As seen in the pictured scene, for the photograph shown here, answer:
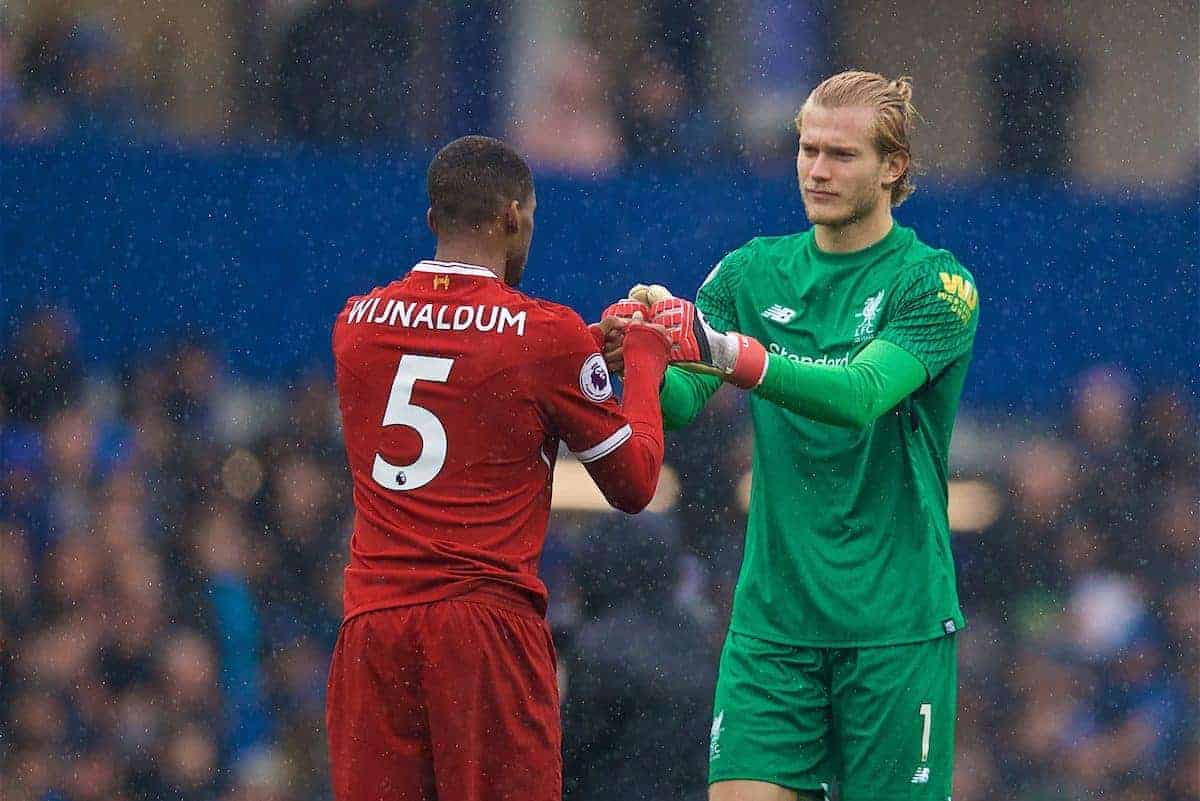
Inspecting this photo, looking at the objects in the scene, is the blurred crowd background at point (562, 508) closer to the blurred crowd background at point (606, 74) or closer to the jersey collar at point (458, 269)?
the blurred crowd background at point (606, 74)

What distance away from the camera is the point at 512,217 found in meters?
3.08

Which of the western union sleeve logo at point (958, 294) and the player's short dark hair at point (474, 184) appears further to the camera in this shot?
the western union sleeve logo at point (958, 294)

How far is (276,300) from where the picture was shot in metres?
5.82

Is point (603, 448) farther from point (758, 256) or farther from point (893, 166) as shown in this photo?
point (893, 166)

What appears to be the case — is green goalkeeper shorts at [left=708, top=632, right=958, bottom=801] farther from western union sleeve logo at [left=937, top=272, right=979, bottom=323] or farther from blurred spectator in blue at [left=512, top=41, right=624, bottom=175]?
blurred spectator in blue at [left=512, top=41, right=624, bottom=175]

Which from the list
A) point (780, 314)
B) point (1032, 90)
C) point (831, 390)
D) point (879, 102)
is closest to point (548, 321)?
point (831, 390)

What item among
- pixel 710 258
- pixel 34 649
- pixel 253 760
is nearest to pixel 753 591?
pixel 710 258

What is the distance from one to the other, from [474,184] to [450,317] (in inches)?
10.3

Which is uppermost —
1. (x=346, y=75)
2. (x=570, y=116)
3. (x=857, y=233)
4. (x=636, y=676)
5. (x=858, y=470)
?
(x=346, y=75)

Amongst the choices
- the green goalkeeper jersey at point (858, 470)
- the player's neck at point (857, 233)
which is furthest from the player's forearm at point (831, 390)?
the player's neck at point (857, 233)

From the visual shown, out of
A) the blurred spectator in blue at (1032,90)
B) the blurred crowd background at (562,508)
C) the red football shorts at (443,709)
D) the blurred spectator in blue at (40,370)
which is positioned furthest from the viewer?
the blurred spectator in blue at (1032,90)

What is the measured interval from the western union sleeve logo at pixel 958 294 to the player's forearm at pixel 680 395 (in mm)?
525

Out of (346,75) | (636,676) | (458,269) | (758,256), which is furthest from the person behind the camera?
(346,75)

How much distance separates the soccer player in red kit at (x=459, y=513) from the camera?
2.92 meters
